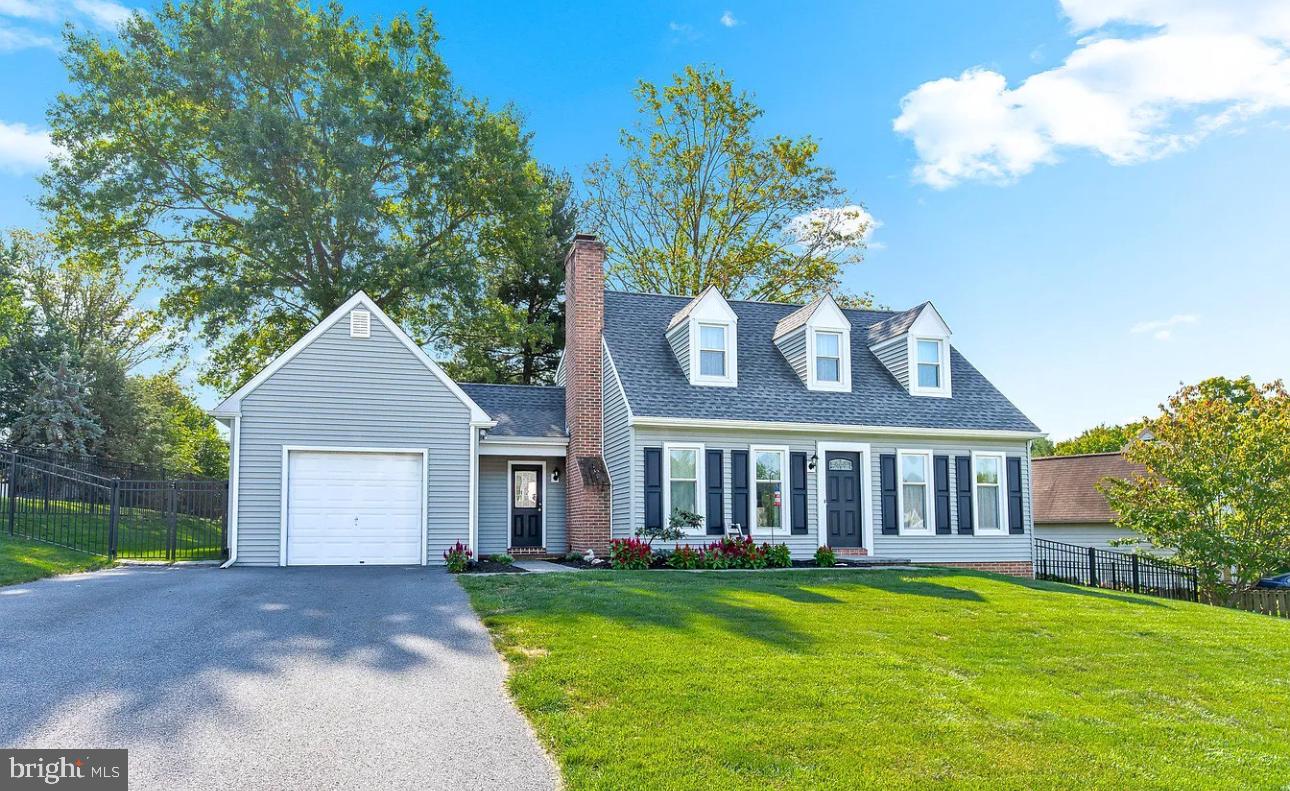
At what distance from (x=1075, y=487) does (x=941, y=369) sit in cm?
1447

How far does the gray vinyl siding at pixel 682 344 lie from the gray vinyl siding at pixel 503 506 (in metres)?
3.62

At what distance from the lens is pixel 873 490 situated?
19.4 meters

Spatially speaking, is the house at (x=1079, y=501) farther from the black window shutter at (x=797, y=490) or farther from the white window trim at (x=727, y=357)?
the white window trim at (x=727, y=357)

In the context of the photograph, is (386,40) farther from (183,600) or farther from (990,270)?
(183,600)

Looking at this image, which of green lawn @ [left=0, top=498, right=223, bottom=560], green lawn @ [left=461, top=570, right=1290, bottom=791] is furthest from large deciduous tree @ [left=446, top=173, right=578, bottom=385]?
green lawn @ [left=461, top=570, right=1290, bottom=791]

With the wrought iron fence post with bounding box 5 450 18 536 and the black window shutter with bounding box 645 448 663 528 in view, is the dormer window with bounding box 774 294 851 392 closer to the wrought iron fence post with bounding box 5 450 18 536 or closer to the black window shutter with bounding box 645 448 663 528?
the black window shutter with bounding box 645 448 663 528

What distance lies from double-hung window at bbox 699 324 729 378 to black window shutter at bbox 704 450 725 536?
2.02 m

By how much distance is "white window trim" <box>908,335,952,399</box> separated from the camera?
20.7m

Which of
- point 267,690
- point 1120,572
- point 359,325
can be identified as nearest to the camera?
point 267,690

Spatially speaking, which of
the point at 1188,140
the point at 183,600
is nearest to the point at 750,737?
the point at 183,600

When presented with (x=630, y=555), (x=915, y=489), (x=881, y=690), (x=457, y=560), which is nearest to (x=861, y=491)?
(x=915, y=489)

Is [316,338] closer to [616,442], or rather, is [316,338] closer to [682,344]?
[616,442]

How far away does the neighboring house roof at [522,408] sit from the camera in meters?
20.2

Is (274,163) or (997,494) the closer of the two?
(997,494)
